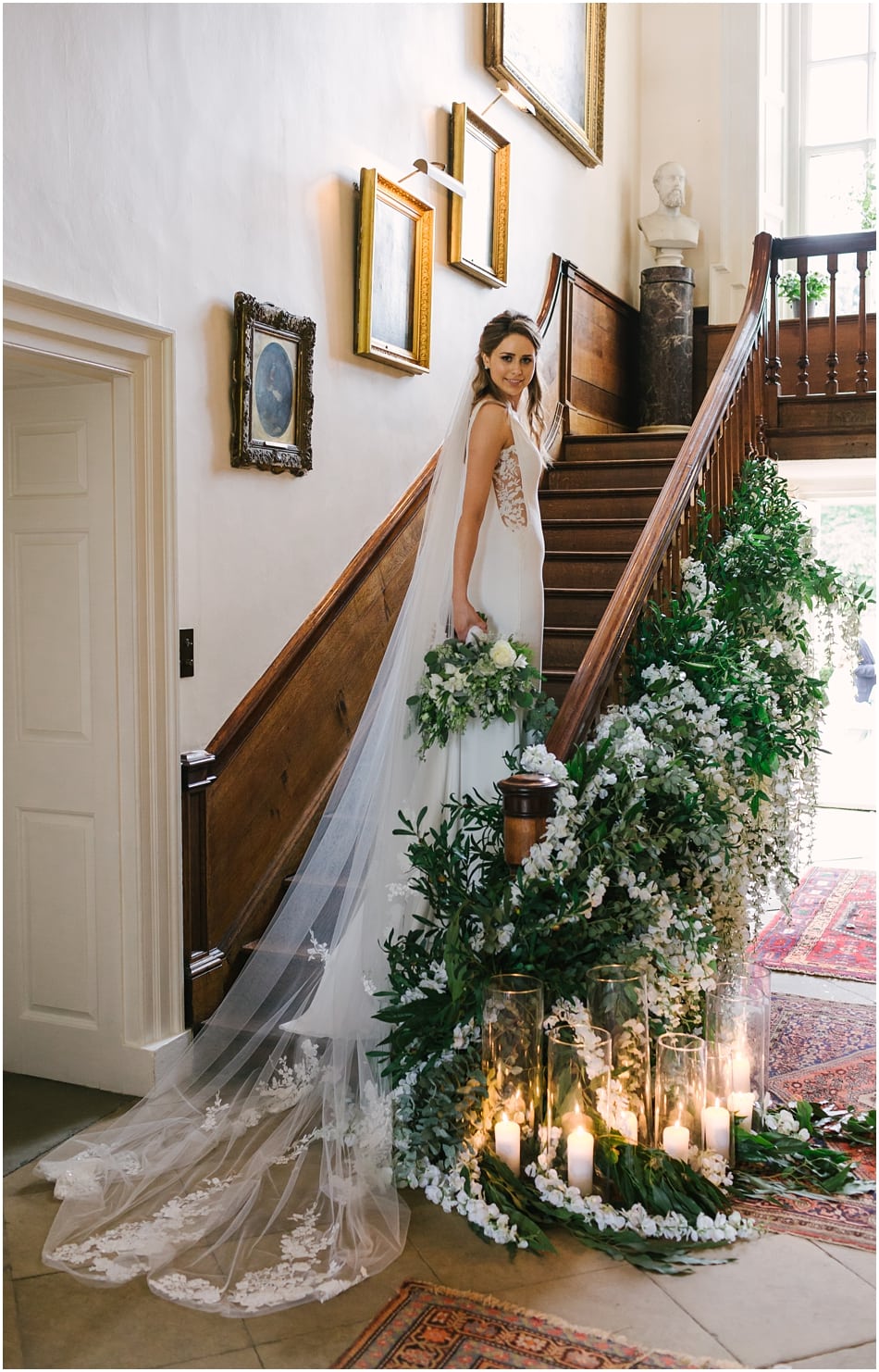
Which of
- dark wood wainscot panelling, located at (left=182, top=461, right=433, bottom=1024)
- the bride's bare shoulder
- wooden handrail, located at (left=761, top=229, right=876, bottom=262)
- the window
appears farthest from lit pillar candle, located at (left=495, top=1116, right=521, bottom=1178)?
the window

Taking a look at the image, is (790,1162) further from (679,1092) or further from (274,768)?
(274,768)

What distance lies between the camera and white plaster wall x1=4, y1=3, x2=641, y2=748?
3180 mm

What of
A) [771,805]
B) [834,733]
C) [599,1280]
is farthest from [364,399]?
[834,733]

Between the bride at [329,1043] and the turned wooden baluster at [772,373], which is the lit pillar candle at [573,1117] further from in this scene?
the turned wooden baluster at [772,373]

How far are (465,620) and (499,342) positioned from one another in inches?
32.9

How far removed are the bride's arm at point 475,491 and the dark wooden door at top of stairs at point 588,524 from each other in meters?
1.19

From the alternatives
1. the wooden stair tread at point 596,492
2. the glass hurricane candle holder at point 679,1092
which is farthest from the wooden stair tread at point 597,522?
the glass hurricane candle holder at point 679,1092

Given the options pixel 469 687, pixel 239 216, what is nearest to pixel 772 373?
pixel 239 216

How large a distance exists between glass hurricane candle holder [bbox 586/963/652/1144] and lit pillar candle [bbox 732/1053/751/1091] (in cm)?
34

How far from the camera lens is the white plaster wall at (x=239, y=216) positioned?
3180mm

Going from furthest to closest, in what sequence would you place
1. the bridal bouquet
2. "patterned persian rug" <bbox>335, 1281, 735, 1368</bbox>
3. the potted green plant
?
the potted green plant < the bridal bouquet < "patterned persian rug" <bbox>335, 1281, 735, 1368</bbox>

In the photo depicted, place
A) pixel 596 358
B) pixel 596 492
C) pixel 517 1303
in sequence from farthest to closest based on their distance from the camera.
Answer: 1. pixel 596 358
2. pixel 596 492
3. pixel 517 1303

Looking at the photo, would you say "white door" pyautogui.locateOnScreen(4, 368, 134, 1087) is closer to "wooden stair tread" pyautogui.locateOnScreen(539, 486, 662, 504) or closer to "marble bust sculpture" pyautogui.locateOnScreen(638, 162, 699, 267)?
"wooden stair tread" pyautogui.locateOnScreen(539, 486, 662, 504)

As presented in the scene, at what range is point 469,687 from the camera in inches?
137
